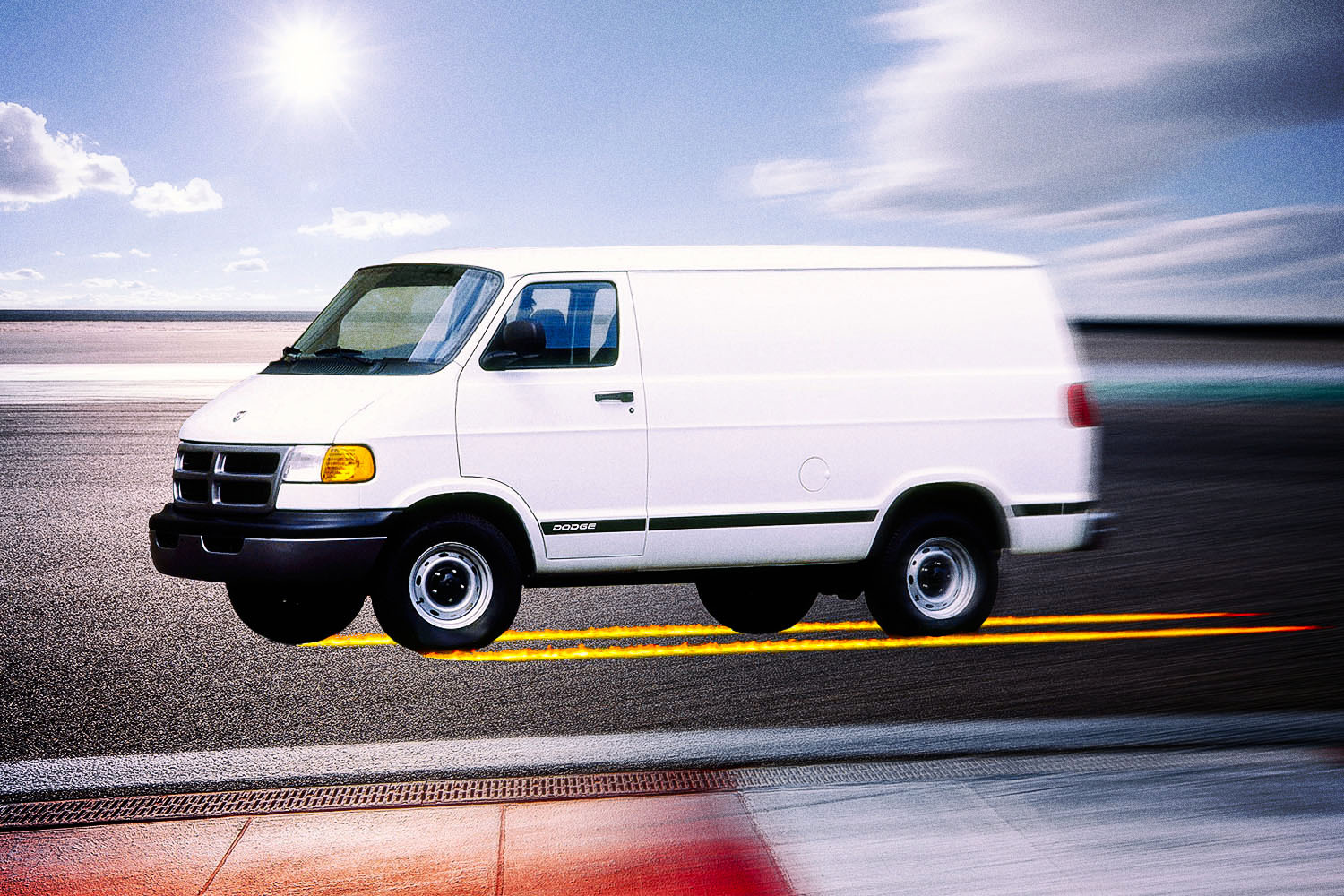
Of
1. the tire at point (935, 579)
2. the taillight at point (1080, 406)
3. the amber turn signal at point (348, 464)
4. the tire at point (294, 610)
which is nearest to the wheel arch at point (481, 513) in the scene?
the amber turn signal at point (348, 464)

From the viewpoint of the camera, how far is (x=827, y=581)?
272 inches

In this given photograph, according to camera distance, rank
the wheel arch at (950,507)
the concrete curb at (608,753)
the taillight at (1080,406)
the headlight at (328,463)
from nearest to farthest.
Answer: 1. the headlight at (328,463)
2. the concrete curb at (608,753)
3. the wheel arch at (950,507)
4. the taillight at (1080,406)

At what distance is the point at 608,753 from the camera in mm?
6387

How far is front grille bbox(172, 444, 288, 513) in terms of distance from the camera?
18.8 ft

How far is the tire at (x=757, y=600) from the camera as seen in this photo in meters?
7.62

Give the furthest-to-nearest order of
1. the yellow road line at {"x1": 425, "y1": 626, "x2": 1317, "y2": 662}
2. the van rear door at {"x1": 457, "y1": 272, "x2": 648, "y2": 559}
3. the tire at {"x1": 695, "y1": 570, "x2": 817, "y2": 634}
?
the yellow road line at {"x1": 425, "y1": 626, "x2": 1317, "y2": 662} < the tire at {"x1": 695, "y1": 570, "x2": 817, "y2": 634} < the van rear door at {"x1": 457, "y1": 272, "x2": 648, "y2": 559}

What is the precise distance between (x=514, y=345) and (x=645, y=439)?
0.77 m

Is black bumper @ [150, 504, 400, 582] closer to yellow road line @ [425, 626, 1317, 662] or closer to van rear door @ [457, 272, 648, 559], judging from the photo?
van rear door @ [457, 272, 648, 559]

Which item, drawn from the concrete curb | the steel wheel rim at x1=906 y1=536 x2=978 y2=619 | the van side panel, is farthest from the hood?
the steel wheel rim at x1=906 y1=536 x2=978 y2=619

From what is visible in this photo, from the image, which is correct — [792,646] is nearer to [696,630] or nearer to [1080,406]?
[696,630]

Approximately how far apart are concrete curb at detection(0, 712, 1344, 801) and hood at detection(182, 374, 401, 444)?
1641 mm

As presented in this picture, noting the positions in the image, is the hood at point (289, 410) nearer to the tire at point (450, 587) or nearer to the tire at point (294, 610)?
the tire at point (450, 587)

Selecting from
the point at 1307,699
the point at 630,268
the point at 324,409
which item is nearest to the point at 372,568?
the point at 324,409

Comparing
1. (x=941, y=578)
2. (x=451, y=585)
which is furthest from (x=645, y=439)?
(x=941, y=578)
